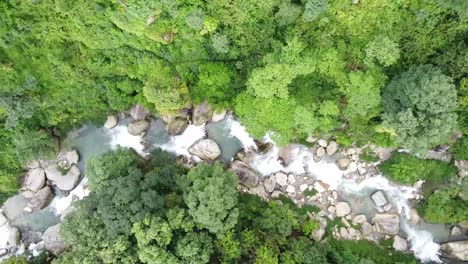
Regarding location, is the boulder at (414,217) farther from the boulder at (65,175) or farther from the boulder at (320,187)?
the boulder at (65,175)

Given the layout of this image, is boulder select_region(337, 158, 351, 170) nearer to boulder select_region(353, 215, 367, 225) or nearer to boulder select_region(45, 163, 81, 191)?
boulder select_region(353, 215, 367, 225)

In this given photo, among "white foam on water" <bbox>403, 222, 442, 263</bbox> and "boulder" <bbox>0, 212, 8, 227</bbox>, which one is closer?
"white foam on water" <bbox>403, 222, 442, 263</bbox>

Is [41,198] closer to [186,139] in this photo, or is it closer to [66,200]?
[66,200]

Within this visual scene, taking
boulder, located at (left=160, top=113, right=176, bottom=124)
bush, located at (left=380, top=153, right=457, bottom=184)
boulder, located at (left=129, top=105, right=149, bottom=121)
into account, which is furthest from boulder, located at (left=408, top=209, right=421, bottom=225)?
boulder, located at (left=129, top=105, right=149, bottom=121)

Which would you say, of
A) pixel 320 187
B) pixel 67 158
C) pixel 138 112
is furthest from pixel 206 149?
pixel 67 158

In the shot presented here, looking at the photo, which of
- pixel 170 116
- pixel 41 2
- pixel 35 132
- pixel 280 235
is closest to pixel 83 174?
pixel 35 132

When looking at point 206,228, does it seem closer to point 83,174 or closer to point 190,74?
point 190,74
